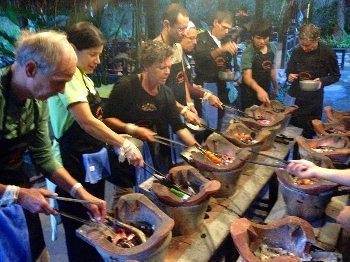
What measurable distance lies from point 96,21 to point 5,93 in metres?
5.15

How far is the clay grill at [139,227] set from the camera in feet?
6.15

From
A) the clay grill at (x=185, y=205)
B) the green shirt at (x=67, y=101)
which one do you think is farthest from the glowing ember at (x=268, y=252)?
the green shirt at (x=67, y=101)

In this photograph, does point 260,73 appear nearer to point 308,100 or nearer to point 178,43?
point 308,100

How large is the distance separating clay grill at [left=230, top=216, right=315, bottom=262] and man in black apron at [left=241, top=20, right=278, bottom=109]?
3357 millimetres

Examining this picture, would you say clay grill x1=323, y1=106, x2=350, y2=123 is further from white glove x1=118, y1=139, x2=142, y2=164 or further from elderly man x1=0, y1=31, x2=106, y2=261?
elderly man x1=0, y1=31, x2=106, y2=261

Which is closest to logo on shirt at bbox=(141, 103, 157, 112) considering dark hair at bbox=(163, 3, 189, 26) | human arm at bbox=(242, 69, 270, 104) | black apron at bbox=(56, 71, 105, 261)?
black apron at bbox=(56, 71, 105, 261)

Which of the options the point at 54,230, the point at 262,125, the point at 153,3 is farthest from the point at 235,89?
the point at 54,230

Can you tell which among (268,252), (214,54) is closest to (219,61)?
(214,54)

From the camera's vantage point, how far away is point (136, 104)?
336cm

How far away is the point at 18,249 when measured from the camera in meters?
2.21

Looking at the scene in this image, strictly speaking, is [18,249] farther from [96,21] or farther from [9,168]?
[96,21]

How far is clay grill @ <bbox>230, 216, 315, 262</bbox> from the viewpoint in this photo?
211cm

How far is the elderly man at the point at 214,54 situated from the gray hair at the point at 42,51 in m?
4.10

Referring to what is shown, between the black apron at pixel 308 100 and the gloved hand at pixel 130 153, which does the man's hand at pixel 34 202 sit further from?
the black apron at pixel 308 100
